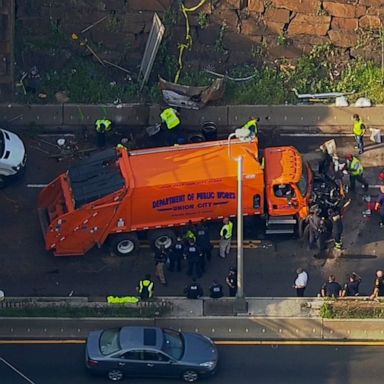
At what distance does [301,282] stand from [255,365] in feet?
8.74

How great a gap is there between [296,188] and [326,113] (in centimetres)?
527

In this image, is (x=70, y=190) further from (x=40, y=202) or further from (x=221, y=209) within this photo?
(x=221, y=209)

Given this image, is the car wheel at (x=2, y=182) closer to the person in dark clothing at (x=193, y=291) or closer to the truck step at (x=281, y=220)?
the person in dark clothing at (x=193, y=291)

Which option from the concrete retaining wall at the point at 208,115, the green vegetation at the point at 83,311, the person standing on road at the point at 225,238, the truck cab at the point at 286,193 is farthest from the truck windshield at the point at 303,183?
the green vegetation at the point at 83,311

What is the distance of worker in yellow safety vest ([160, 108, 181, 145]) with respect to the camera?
35.5 m

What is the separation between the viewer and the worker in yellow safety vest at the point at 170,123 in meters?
35.5

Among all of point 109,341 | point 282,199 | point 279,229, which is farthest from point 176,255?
point 109,341

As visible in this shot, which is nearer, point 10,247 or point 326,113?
point 10,247

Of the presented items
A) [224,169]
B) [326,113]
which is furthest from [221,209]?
[326,113]

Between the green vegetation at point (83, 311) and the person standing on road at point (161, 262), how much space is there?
1581 millimetres

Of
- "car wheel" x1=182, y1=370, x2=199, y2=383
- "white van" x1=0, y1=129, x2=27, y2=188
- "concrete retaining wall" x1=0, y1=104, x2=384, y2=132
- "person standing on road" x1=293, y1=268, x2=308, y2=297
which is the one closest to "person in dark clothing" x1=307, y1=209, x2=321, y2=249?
"person standing on road" x1=293, y1=268, x2=308, y2=297

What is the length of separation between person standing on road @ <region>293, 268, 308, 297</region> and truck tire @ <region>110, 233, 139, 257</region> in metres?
4.37

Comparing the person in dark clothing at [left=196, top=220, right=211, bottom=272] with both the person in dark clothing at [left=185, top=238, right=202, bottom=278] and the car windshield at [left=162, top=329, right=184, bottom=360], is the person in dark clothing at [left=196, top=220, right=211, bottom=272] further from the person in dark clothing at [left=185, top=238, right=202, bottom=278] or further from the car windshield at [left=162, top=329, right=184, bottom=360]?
the car windshield at [left=162, top=329, right=184, bottom=360]

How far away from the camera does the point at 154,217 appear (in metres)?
32.2
